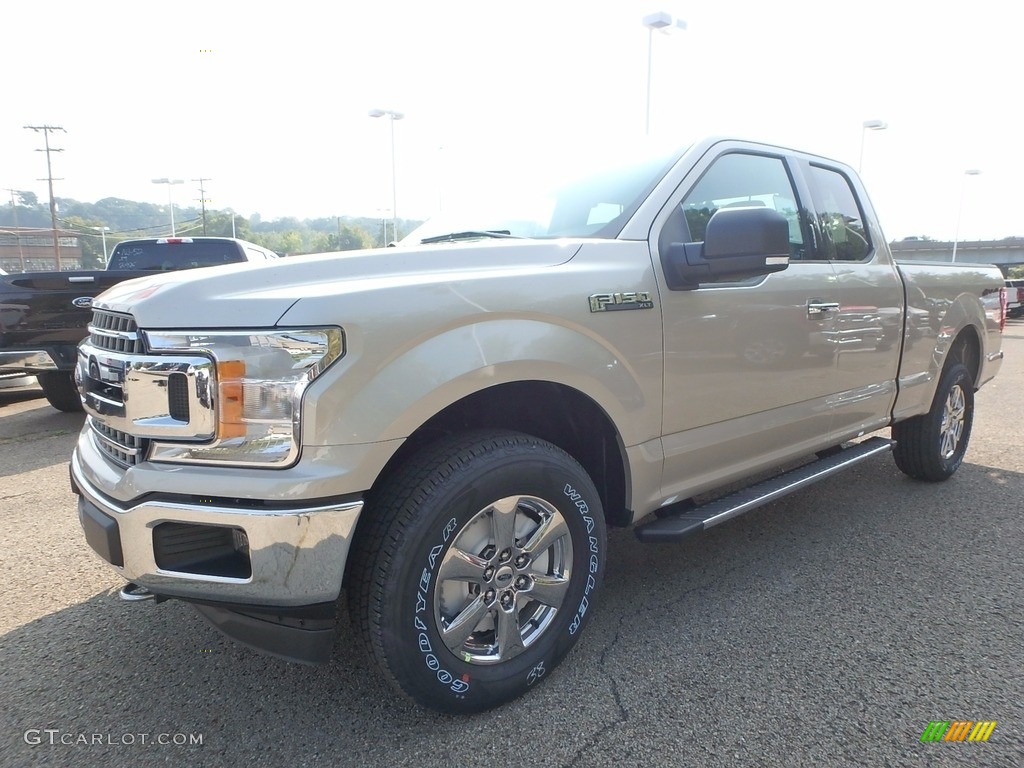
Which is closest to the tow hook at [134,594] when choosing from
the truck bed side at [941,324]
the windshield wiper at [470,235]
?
the windshield wiper at [470,235]

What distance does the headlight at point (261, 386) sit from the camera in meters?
1.73

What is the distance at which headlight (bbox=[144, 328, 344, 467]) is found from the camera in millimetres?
1733

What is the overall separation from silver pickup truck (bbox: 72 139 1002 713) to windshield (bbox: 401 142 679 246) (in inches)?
0.7

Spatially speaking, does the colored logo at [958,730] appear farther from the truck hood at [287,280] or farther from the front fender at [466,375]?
the truck hood at [287,280]

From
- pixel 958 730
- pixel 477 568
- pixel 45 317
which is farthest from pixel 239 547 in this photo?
pixel 45 317

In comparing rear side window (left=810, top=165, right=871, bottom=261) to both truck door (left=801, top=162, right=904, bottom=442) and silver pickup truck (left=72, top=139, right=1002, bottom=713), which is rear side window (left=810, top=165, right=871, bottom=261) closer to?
truck door (left=801, top=162, right=904, bottom=442)

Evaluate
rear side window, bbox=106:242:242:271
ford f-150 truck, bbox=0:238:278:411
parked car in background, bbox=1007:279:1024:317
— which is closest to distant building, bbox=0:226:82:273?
rear side window, bbox=106:242:242:271

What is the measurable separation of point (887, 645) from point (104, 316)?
9.47 ft

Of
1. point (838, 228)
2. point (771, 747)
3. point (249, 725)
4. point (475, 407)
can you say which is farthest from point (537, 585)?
point (838, 228)

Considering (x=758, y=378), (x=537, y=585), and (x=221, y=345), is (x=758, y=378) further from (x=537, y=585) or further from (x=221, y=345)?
(x=221, y=345)

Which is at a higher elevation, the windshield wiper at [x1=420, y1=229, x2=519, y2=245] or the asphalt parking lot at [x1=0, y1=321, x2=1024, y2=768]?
the windshield wiper at [x1=420, y1=229, x2=519, y2=245]

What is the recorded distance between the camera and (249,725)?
2.10 metres

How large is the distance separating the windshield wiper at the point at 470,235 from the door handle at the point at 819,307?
4.47ft

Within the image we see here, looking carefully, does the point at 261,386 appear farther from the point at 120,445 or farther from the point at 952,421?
the point at 952,421
